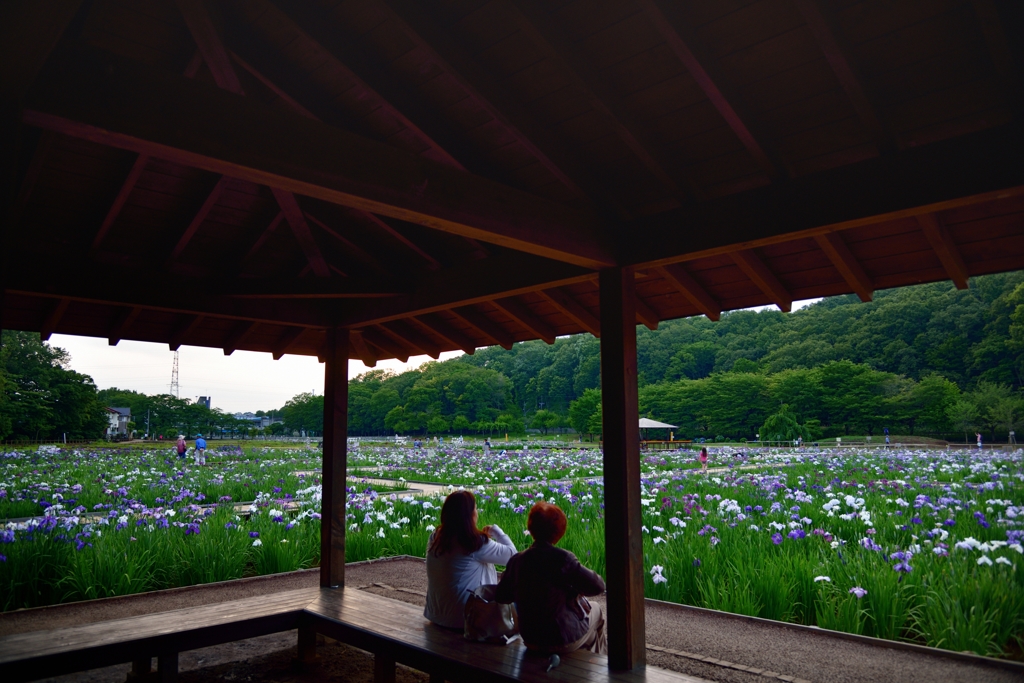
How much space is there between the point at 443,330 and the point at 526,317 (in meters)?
0.93

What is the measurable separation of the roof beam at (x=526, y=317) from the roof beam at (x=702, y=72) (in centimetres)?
228

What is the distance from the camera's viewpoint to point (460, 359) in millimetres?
67562

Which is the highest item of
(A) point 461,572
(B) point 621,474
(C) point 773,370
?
(C) point 773,370

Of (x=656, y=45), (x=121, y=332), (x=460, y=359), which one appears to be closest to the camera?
(x=656, y=45)

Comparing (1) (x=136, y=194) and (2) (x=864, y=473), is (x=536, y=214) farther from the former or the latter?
(2) (x=864, y=473)

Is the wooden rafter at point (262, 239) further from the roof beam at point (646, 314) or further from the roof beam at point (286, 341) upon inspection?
the roof beam at point (646, 314)

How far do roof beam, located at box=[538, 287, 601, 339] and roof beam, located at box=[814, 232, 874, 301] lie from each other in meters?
1.53

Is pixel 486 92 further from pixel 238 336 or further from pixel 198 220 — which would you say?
pixel 238 336

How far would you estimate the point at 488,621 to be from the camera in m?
3.24

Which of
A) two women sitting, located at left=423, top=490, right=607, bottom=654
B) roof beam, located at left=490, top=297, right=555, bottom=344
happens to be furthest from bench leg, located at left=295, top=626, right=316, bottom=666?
roof beam, located at left=490, top=297, right=555, bottom=344

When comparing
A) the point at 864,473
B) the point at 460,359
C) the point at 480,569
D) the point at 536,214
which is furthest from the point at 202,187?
the point at 460,359

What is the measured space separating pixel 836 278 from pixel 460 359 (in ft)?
212

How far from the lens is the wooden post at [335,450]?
493cm

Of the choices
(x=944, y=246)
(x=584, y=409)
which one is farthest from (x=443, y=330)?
(x=584, y=409)
